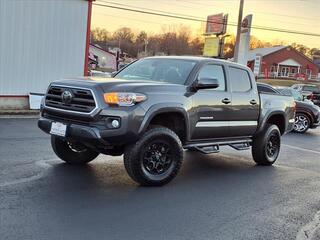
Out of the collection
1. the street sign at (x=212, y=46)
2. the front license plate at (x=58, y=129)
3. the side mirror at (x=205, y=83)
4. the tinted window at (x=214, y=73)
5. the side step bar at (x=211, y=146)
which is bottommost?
the side step bar at (x=211, y=146)

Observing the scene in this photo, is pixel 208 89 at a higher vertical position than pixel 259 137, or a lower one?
higher

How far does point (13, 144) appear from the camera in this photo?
9609 millimetres

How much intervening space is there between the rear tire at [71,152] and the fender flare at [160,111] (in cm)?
162

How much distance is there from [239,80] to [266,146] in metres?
1.53

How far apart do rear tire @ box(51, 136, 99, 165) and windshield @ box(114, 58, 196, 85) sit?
4.48 feet

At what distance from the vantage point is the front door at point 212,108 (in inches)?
297

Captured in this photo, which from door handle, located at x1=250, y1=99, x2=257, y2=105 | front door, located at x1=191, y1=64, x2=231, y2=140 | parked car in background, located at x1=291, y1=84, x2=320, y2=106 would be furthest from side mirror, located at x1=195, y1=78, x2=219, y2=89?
parked car in background, located at x1=291, y1=84, x2=320, y2=106

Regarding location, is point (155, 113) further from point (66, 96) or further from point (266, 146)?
point (266, 146)

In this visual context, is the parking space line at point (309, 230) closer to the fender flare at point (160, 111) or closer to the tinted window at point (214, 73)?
the fender flare at point (160, 111)

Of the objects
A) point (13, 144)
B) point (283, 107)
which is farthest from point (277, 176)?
point (13, 144)

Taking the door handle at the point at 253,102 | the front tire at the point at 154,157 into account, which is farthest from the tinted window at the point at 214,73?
the front tire at the point at 154,157

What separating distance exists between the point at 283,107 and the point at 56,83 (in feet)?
15.9

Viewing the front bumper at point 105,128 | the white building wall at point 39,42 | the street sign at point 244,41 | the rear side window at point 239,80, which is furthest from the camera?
the street sign at point 244,41

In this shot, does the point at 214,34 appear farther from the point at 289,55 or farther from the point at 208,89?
the point at 289,55
